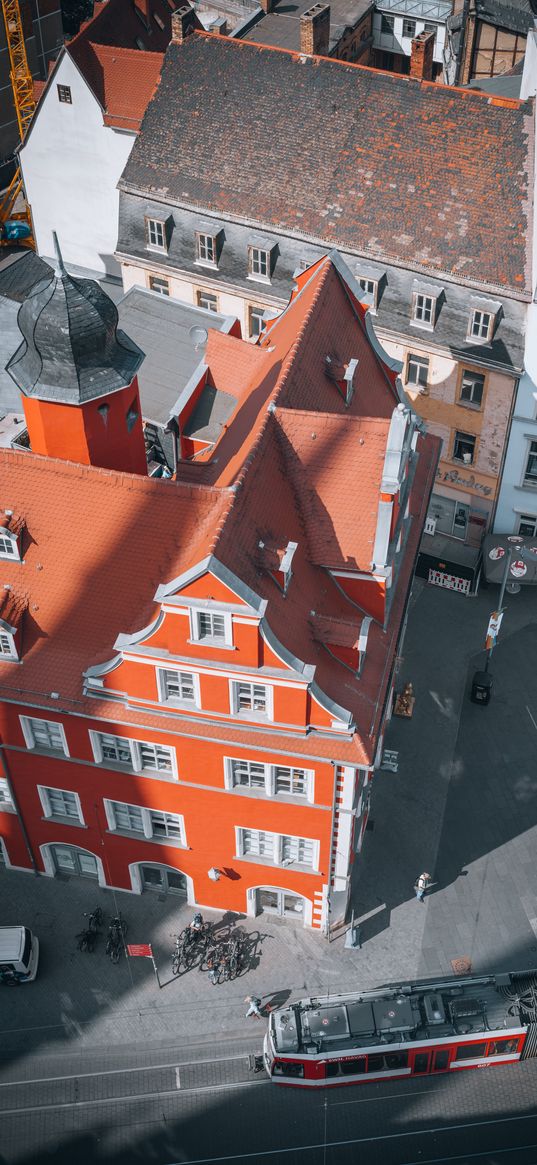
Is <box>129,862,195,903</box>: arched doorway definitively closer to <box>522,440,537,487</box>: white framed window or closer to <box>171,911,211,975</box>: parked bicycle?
<box>171,911,211,975</box>: parked bicycle

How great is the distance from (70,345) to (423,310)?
28.9m

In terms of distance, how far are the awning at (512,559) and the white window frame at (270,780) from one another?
26.2 meters

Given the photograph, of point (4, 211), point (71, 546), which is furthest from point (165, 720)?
point (4, 211)

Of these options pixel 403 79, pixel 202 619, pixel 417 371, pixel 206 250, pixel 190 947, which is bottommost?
pixel 190 947

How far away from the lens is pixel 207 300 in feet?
260

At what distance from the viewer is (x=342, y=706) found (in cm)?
4897

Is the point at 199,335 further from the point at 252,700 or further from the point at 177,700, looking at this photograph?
the point at 252,700

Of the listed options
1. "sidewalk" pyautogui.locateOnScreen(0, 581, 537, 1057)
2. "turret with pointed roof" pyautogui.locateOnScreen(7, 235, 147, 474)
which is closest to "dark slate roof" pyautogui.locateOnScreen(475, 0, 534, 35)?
"sidewalk" pyautogui.locateOnScreen(0, 581, 537, 1057)

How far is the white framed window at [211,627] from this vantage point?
44844mm

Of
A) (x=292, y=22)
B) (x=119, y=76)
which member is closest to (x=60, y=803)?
(x=119, y=76)

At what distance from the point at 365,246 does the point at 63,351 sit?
95.9 feet

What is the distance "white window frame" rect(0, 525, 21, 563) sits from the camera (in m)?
50.1

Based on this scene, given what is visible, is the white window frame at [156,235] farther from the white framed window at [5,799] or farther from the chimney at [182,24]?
the white framed window at [5,799]

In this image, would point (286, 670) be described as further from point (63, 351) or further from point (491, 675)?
point (491, 675)
